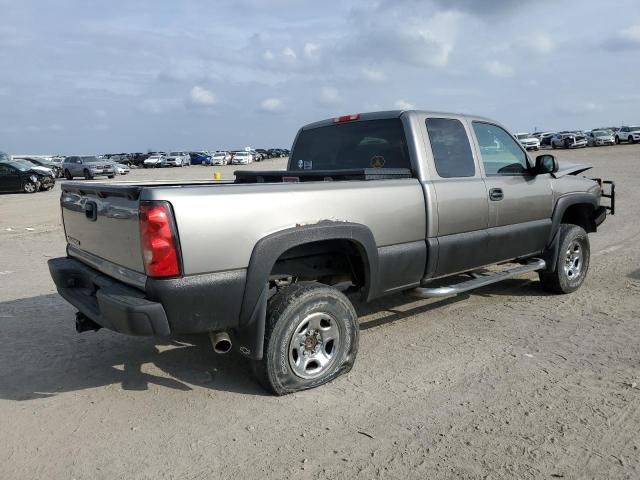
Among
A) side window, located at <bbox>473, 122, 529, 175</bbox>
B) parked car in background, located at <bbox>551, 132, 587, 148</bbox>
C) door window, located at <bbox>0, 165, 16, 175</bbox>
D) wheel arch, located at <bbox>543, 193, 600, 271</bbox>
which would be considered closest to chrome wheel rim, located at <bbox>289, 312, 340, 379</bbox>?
side window, located at <bbox>473, 122, 529, 175</bbox>

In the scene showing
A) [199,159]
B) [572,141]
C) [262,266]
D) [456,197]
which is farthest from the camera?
[199,159]

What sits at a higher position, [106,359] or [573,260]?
[573,260]

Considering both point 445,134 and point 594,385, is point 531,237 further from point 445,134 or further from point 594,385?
point 594,385

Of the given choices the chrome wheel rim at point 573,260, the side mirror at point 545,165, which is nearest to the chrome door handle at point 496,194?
the side mirror at point 545,165

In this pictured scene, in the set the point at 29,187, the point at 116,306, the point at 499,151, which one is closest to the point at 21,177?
the point at 29,187

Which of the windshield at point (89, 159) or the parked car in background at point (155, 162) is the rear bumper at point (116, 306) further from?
the parked car in background at point (155, 162)

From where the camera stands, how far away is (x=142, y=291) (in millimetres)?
3188

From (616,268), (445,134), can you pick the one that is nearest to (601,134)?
(616,268)

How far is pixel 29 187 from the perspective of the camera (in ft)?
72.3

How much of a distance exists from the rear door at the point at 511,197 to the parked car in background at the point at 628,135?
49.9 meters

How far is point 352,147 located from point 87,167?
1147 inches

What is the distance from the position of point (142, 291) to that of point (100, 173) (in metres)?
30.1

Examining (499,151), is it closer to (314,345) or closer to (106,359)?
(314,345)

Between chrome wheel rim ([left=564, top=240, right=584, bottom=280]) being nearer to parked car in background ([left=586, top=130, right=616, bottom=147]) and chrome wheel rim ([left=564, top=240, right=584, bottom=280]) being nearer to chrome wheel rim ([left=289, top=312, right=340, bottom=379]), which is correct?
chrome wheel rim ([left=289, top=312, right=340, bottom=379])
